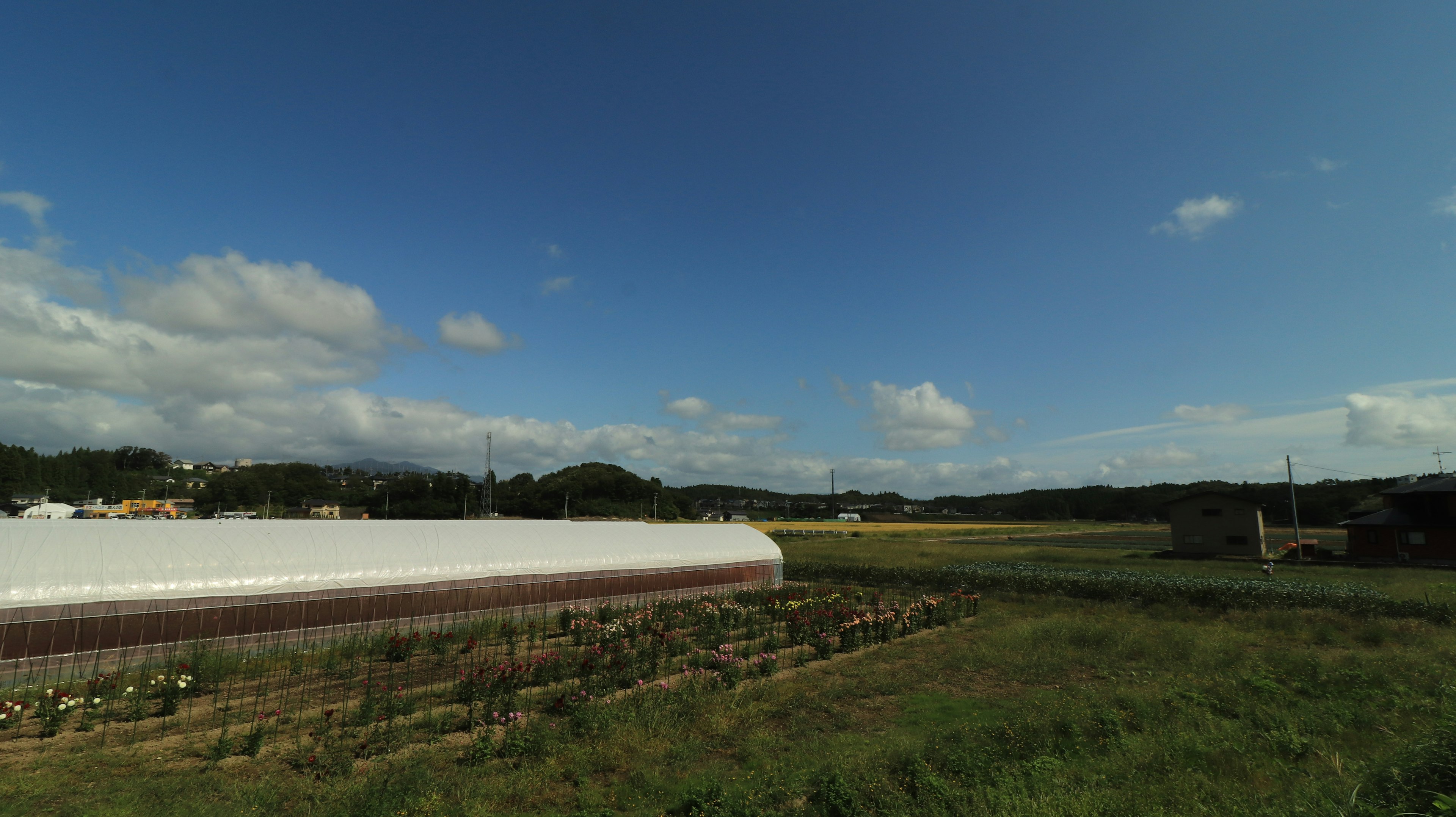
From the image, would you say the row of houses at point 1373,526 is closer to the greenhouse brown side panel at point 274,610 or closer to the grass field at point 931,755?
the grass field at point 931,755

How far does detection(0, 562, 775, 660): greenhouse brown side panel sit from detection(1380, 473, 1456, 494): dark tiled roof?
191ft

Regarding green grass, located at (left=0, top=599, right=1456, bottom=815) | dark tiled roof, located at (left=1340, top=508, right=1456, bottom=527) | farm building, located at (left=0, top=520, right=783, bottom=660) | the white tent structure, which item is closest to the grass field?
green grass, located at (left=0, top=599, right=1456, bottom=815)

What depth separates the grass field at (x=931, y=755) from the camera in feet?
27.6

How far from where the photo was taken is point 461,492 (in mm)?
123188

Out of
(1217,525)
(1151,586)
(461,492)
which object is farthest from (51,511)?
(1217,525)

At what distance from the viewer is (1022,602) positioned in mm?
31719

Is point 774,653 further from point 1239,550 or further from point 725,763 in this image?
point 1239,550

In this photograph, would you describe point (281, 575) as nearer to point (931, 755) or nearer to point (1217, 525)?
point (931, 755)

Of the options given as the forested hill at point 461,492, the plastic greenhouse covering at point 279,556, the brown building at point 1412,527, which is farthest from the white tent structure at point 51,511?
the brown building at point 1412,527

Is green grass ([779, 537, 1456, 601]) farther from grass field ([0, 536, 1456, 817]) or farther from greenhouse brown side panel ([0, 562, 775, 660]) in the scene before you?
greenhouse brown side panel ([0, 562, 775, 660])

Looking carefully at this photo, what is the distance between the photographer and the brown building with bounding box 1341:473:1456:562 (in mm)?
44969

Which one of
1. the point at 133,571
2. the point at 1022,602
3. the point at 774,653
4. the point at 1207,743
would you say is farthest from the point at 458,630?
the point at 1022,602

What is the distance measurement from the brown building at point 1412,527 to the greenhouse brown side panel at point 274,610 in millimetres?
57897

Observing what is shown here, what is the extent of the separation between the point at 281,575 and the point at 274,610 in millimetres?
1067
